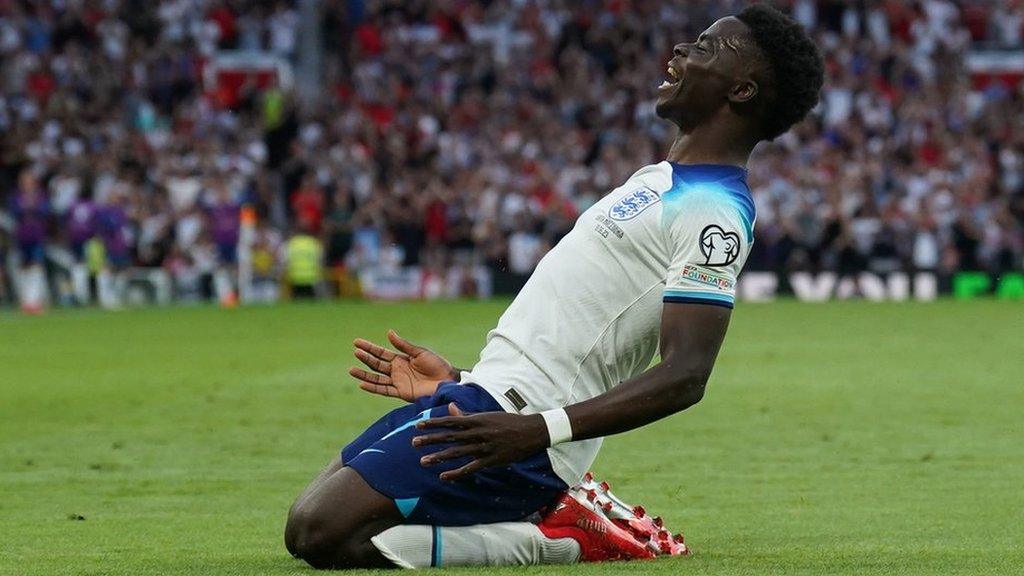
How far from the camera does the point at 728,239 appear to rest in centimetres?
584

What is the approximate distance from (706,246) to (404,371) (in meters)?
1.55

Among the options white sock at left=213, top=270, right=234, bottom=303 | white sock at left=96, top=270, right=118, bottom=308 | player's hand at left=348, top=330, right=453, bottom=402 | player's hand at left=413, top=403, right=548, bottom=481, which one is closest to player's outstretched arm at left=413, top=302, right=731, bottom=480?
player's hand at left=413, top=403, right=548, bottom=481

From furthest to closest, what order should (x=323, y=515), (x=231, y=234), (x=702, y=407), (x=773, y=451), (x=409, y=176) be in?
(x=409, y=176) < (x=231, y=234) < (x=702, y=407) < (x=773, y=451) < (x=323, y=515)

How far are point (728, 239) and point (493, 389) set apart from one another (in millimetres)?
983

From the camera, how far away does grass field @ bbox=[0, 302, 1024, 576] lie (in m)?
6.95

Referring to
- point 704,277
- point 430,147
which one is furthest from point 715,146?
point 430,147

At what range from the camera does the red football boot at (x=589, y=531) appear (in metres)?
6.43

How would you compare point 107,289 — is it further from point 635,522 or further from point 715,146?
point 715,146

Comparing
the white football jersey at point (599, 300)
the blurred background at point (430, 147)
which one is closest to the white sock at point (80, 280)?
the blurred background at point (430, 147)

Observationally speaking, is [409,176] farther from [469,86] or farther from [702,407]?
[702,407]

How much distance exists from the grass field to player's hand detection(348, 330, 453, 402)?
2.50ft

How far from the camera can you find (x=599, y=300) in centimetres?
615

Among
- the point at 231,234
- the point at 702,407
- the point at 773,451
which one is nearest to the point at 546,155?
the point at 231,234

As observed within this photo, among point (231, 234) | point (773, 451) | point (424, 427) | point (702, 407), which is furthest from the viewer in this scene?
point (231, 234)
